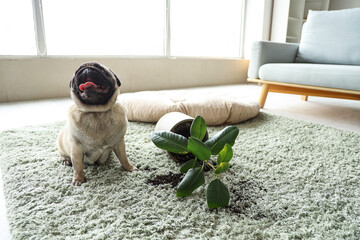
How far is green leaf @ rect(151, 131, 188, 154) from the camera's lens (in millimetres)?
834

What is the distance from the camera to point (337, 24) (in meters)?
2.23

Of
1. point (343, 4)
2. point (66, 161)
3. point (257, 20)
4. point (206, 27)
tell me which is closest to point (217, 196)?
point (66, 161)

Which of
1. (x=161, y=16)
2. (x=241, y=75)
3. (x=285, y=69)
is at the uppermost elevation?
(x=161, y=16)

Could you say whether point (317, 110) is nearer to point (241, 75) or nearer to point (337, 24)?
point (337, 24)

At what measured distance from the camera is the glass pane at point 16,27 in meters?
2.44

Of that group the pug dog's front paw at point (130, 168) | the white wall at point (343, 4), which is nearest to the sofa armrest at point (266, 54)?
the pug dog's front paw at point (130, 168)

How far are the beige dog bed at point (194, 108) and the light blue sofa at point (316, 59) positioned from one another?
443mm

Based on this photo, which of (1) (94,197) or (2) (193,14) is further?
(2) (193,14)

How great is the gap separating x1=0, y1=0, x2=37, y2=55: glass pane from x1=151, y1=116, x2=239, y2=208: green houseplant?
2411mm

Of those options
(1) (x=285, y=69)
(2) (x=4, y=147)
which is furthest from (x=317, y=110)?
(2) (x=4, y=147)

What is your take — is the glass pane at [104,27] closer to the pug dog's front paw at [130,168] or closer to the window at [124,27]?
the window at [124,27]

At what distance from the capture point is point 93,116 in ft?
3.00

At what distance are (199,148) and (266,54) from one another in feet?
5.63

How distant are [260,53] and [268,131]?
0.93 m
